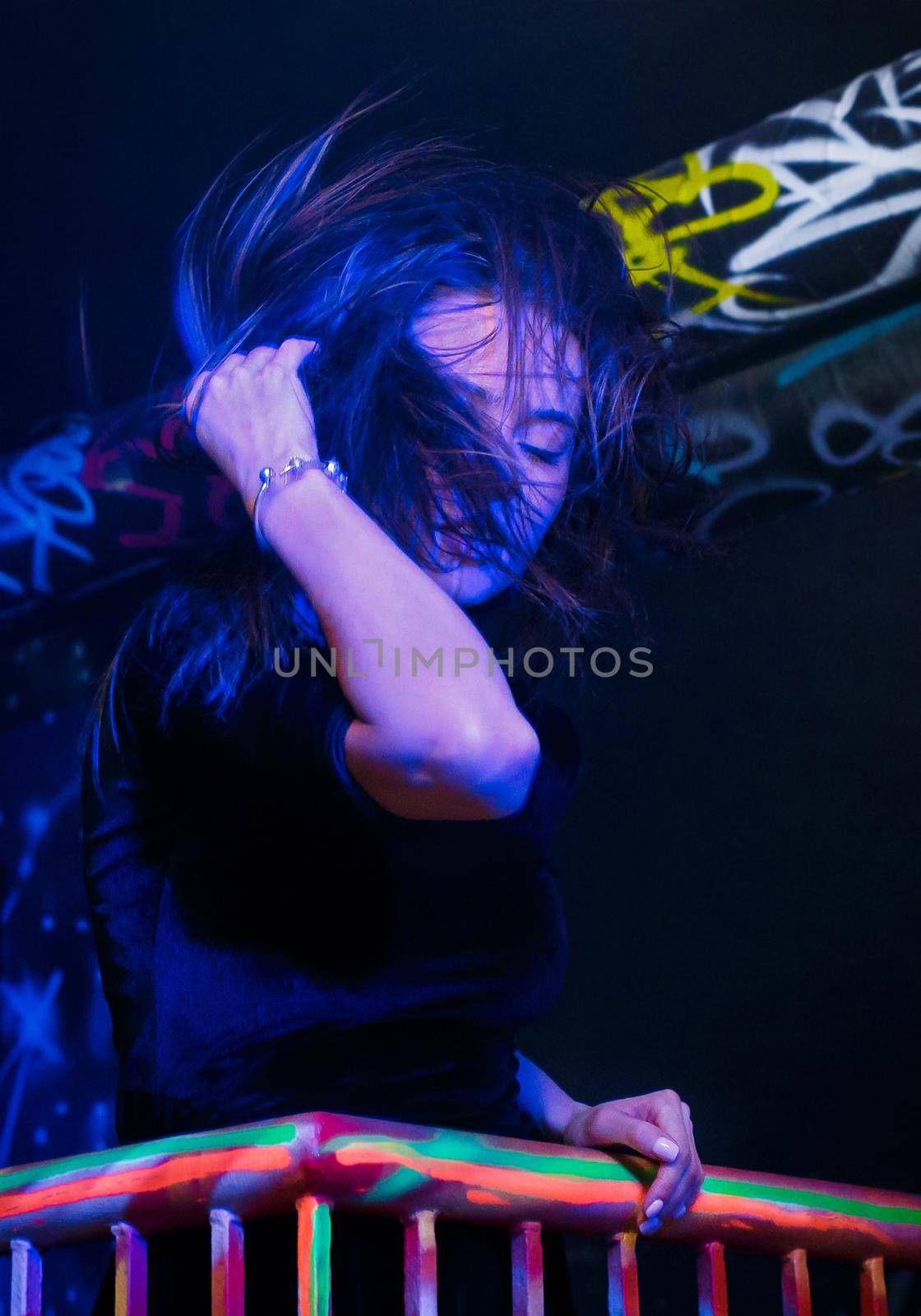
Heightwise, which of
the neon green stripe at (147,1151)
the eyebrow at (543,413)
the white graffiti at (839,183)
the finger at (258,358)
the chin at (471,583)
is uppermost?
the white graffiti at (839,183)

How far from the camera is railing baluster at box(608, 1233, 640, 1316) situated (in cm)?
70

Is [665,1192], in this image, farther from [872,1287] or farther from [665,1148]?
[872,1287]

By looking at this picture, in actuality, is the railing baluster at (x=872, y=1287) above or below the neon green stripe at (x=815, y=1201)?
below

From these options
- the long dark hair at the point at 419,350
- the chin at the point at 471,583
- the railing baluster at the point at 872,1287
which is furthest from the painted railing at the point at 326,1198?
the chin at the point at 471,583

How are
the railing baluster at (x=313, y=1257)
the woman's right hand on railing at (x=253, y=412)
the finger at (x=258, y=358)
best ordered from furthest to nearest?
the finger at (x=258, y=358)
the woman's right hand on railing at (x=253, y=412)
the railing baluster at (x=313, y=1257)

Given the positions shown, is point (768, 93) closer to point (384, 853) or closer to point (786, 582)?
point (786, 582)

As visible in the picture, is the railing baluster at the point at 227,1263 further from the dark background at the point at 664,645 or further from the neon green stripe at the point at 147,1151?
the dark background at the point at 664,645

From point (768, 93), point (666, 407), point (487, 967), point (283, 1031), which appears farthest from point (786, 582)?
point (283, 1031)

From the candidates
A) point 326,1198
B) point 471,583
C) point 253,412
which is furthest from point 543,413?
point 326,1198

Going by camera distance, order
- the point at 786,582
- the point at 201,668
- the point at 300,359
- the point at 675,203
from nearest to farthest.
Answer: the point at 201,668
the point at 300,359
the point at 675,203
the point at 786,582

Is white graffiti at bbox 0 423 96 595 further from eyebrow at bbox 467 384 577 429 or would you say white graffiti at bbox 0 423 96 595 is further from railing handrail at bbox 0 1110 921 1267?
railing handrail at bbox 0 1110 921 1267

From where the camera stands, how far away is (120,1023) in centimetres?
85

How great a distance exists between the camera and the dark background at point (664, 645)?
1286 millimetres

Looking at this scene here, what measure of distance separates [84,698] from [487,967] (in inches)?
33.1
